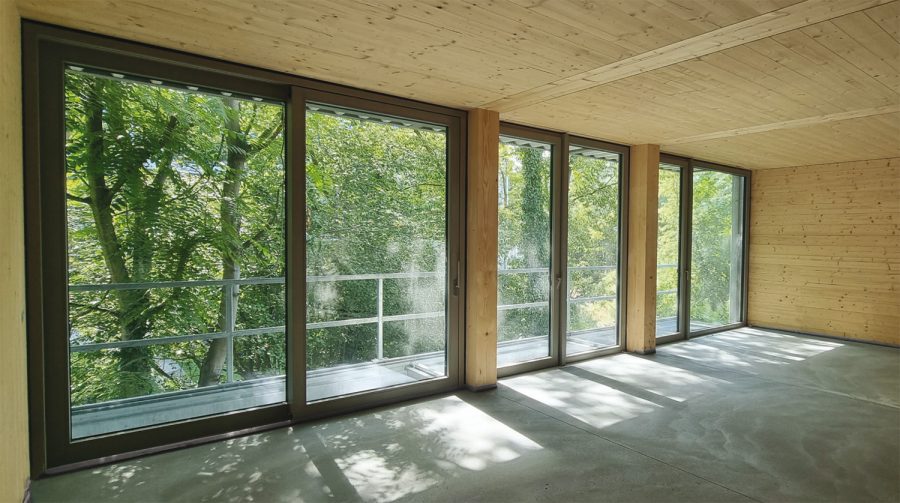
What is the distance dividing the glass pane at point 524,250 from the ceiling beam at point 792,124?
64.2 inches

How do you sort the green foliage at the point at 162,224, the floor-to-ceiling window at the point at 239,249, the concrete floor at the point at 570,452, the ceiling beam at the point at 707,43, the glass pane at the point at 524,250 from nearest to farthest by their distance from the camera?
the ceiling beam at the point at 707,43, the concrete floor at the point at 570,452, the floor-to-ceiling window at the point at 239,249, the green foliage at the point at 162,224, the glass pane at the point at 524,250

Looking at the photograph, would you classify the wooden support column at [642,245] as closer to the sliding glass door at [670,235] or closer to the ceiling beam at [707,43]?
the sliding glass door at [670,235]

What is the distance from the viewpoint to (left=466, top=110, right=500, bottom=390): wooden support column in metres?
3.88

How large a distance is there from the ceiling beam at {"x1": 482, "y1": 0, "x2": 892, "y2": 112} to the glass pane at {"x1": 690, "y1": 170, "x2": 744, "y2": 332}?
3.73 m

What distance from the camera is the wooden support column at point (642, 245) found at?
5184mm

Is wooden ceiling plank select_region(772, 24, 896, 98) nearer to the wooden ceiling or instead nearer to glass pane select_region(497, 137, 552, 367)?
the wooden ceiling

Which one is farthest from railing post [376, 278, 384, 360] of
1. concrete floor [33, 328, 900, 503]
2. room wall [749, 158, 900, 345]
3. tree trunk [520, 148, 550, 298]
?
room wall [749, 158, 900, 345]

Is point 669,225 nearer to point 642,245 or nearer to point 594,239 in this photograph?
point 642,245

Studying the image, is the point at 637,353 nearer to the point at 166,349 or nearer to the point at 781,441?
the point at 781,441

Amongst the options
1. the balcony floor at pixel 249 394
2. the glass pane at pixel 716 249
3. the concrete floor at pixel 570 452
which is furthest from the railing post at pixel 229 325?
the glass pane at pixel 716 249

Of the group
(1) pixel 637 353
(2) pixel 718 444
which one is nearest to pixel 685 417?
(2) pixel 718 444

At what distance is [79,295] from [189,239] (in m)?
0.86

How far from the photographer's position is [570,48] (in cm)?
263

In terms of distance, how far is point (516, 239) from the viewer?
4539mm
